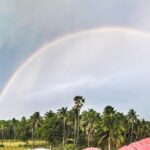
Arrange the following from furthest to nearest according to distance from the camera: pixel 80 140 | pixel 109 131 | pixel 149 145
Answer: pixel 80 140
pixel 109 131
pixel 149 145

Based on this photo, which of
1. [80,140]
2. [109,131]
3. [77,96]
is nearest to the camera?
[109,131]

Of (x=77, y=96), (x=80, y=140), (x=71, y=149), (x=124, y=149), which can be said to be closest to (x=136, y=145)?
(x=124, y=149)

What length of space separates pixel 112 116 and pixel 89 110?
29800mm

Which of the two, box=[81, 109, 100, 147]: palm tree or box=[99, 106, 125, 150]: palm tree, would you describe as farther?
box=[81, 109, 100, 147]: palm tree

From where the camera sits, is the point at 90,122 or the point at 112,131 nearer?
the point at 112,131

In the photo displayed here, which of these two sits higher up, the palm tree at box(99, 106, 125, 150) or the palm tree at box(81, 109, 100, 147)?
the palm tree at box(81, 109, 100, 147)

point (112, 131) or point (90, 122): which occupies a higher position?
point (90, 122)

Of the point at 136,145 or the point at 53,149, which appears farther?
the point at 53,149

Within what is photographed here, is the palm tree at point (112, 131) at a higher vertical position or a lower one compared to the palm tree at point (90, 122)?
lower

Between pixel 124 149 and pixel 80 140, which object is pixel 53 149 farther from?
pixel 124 149

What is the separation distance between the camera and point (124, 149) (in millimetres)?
16656

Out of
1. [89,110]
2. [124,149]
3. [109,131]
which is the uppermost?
[89,110]

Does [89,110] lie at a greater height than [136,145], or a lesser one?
greater

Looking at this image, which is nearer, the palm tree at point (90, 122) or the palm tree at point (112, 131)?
the palm tree at point (112, 131)
